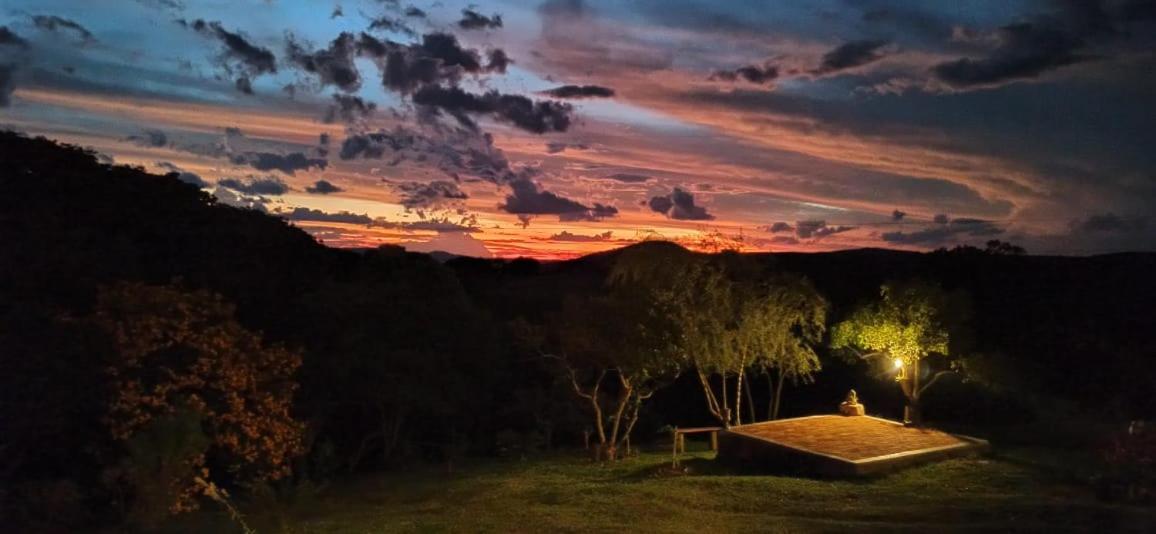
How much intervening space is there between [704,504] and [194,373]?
7.44 meters

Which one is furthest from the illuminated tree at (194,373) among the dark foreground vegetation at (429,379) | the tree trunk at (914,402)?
the tree trunk at (914,402)

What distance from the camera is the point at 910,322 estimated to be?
1970 centimetres

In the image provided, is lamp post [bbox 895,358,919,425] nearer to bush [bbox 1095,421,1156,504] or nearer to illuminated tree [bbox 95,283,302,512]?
bush [bbox 1095,421,1156,504]

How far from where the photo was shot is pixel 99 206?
87.8 ft

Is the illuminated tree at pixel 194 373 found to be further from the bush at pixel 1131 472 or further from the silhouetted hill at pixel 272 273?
the bush at pixel 1131 472

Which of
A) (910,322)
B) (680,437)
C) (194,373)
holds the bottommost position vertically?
(680,437)

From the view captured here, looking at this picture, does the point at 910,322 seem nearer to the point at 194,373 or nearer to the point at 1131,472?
the point at 1131,472

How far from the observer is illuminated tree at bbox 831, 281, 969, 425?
64.6 ft

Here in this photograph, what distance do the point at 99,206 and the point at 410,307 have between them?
33.5 ft

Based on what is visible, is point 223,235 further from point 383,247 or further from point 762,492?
point 762,492

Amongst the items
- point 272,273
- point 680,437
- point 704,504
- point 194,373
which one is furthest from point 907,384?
point 272,273

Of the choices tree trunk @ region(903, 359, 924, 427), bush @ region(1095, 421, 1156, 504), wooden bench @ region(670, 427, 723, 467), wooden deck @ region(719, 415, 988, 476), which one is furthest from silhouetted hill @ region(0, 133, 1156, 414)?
bush @ region(1095, 421, 1156, 504)

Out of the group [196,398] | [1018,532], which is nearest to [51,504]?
[196,398]

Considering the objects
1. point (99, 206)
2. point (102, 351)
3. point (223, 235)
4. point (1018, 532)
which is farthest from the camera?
point (223, 235)
